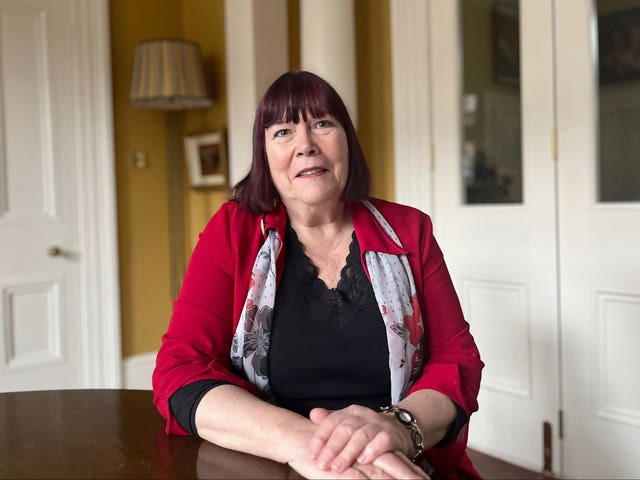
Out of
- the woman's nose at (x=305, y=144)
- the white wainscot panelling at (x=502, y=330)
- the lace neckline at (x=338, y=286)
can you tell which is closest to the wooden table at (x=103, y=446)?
the lace neckline at (x=338, y=286)

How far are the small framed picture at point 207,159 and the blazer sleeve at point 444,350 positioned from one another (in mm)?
2122

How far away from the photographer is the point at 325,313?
4.20ft

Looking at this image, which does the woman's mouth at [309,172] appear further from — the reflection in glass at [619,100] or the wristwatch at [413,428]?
the reflection in glass at [619,100]

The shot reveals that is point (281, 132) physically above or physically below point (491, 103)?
below

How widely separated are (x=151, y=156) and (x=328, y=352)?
256 centimetres

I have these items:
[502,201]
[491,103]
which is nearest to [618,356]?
[502,201]

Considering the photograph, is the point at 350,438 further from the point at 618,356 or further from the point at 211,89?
the point at 211,89

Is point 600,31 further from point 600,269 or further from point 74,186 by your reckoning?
point 74,186

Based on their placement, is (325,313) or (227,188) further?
(227,188)

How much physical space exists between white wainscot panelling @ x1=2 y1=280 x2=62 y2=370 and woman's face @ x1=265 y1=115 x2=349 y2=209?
2.15 m

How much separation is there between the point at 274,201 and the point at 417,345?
1.49 feet

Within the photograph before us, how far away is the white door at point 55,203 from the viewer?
295 centimetres

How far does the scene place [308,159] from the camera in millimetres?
1316

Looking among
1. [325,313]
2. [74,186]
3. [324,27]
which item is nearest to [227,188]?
[74,186]
